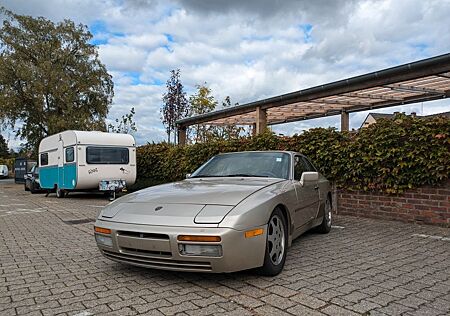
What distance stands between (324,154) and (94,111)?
74.3 ft

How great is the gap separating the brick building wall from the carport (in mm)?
2704

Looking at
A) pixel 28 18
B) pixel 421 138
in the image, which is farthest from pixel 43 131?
pixel 421 138

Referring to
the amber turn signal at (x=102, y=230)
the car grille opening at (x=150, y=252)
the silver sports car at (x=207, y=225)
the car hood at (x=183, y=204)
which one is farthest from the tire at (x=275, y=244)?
the amber turn signal at (x=102, y=230)

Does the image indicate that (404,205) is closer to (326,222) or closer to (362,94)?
(326,222)

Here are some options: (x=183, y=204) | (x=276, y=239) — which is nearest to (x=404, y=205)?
(x=276, y=239)

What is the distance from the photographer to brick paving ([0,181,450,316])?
282cm

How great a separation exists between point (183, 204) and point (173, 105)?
59.5 ft

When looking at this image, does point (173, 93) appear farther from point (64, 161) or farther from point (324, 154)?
point (324, 154)

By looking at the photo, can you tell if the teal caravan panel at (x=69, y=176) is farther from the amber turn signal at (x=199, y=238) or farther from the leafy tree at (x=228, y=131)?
the amber turn signal at (x=199, y=238)

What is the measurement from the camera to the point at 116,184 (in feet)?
42.4

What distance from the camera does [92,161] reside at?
12961mm

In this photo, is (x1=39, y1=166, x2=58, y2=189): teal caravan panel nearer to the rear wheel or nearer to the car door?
the rear wheel

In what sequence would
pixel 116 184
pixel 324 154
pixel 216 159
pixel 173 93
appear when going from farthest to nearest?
pixel 173 93 < pixel 116 184 < pixel 324 154 < pixel 216 159

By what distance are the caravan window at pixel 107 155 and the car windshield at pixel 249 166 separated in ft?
29.1
